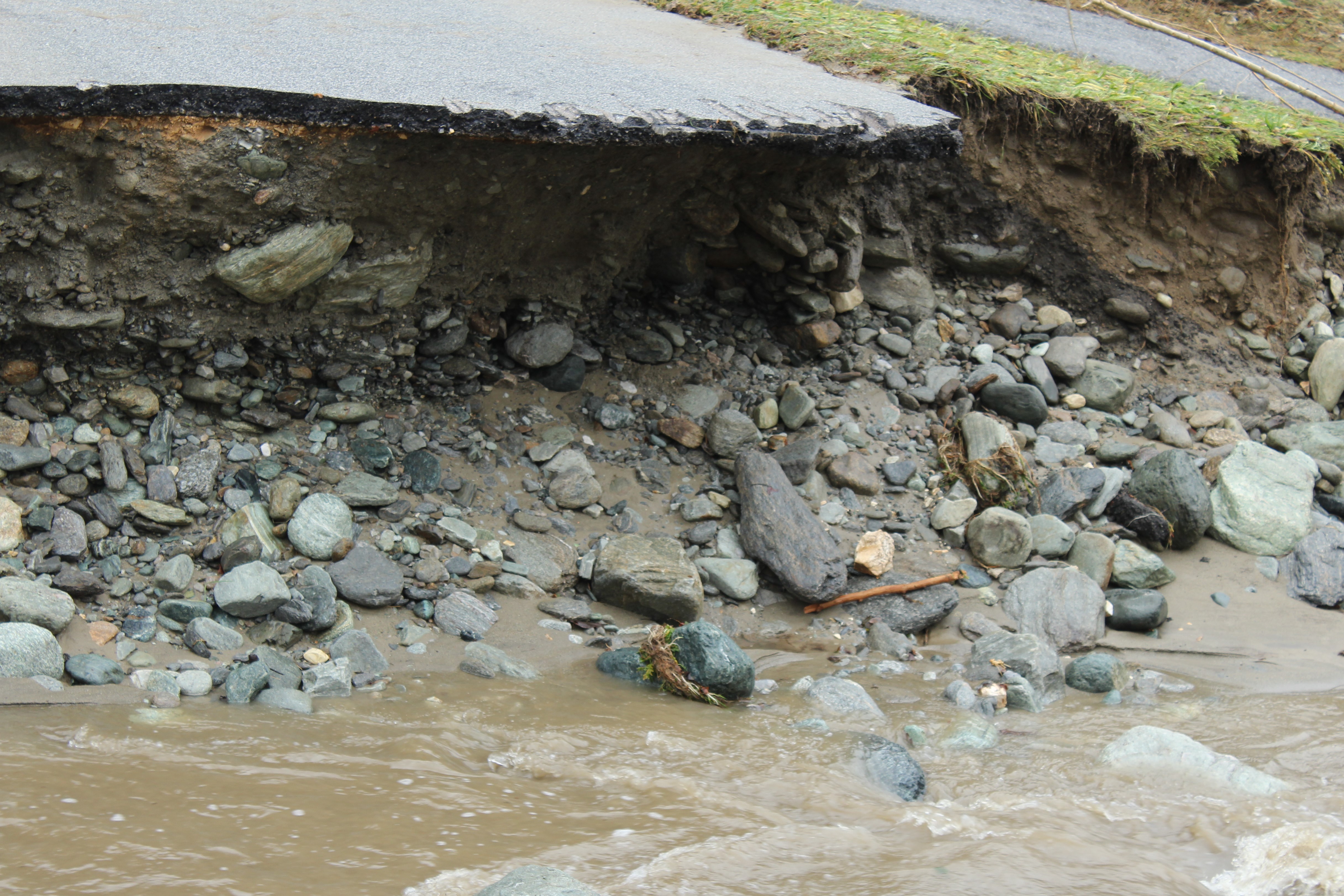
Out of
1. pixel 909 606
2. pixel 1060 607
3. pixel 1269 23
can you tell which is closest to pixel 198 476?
pixel 909 606

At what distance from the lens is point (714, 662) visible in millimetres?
2816

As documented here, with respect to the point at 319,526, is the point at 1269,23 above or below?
above

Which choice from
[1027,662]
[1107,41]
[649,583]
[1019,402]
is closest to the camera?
[1027,662]

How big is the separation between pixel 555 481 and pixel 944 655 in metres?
1.57

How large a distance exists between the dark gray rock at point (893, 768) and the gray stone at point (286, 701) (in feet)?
4.63

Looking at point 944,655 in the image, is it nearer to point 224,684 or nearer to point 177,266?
point 224,684

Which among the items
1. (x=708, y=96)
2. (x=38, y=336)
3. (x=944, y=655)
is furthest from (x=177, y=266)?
(x=944, y=655)

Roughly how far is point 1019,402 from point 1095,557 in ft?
3.02

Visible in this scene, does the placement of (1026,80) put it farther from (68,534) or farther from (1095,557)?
(68,534)

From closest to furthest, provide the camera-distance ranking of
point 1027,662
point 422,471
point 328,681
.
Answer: point 328,681
point 1027,662
point 422,471

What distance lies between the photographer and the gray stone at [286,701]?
2.40m

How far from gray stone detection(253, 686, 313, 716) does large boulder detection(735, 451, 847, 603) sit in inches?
68.4

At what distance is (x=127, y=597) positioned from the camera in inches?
108

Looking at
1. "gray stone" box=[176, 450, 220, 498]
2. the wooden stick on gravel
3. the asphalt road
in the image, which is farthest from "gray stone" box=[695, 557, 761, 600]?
the asphalt road
